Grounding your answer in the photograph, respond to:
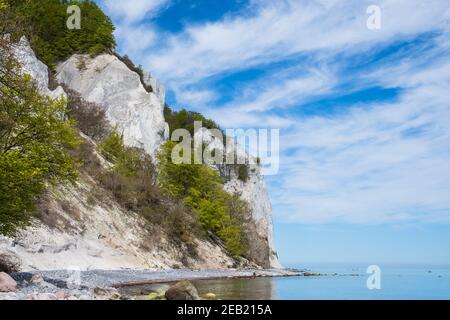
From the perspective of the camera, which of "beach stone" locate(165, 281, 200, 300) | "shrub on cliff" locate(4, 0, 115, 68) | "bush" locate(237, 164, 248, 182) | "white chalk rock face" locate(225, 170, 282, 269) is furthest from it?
"bush" locate(237, 164, 248, 182)

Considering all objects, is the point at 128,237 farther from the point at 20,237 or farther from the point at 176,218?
the point at 20,237

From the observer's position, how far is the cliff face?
30547 millimetres

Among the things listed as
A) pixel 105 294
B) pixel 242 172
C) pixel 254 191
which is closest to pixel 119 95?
pixel 242 172

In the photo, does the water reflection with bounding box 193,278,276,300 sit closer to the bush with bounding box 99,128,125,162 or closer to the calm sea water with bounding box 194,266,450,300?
the calm sea water with bounding box 194,266,450,300

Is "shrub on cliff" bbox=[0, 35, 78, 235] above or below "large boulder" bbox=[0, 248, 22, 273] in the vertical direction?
above

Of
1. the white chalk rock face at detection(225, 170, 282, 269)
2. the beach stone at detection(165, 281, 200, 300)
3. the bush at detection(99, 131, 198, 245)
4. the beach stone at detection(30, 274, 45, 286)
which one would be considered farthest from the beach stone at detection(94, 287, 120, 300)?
the white chalk rock face at detection(225, 170, 282, 269)

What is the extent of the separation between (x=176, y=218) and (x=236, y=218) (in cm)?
2070

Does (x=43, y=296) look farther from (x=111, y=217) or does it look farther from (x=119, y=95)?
(x=119, y=95)

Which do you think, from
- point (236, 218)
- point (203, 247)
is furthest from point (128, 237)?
point (236, 218)

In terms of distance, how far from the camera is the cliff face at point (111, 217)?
30.5m

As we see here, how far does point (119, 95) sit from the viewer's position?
6506cm

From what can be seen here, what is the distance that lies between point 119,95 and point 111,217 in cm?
2799

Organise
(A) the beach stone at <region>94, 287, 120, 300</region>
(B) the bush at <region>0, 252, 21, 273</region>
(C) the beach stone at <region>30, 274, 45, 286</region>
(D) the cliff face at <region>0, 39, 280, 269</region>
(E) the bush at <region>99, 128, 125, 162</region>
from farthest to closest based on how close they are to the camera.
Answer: (E) the bush at <region>99, 128, 125, 162</region> → (D) the cliff face at <region>0, 39, 280, 269</region> → (B) the bush at <region>0, 252, 21, 273</region> → (C) the beach stone at <region>30, 274, 45, 286</region> → (A) the beach stone at <region>94, 287, 120, 300</region>
